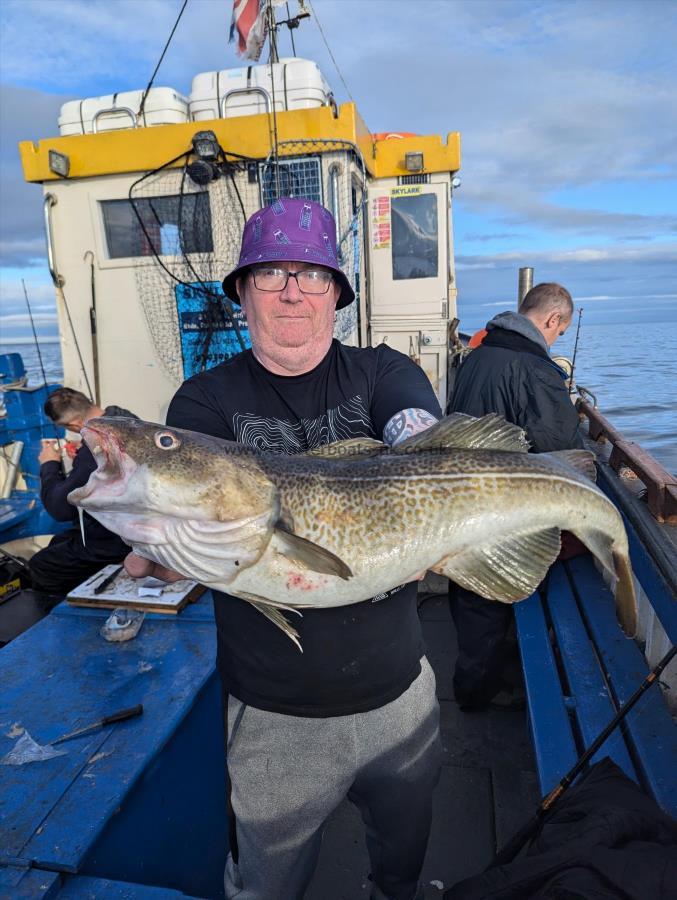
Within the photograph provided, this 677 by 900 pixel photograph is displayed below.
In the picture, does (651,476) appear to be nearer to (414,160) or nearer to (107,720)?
(107,720)

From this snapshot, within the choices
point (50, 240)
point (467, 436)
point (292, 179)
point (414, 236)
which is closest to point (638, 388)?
point (414, 236)

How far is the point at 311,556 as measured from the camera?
68.7 inches

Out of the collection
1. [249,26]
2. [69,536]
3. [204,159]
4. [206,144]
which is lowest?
[69,536]

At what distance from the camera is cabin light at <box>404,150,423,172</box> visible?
7.64 metres

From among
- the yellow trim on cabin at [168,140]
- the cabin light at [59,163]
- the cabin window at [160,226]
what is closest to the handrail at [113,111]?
the yellow trim on cabin at [168,140]

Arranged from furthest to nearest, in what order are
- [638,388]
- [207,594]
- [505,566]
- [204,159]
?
[638,388] → [204,159] → [207,594] → [505,566]

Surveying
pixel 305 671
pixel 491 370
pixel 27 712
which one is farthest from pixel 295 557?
pixel 491 370

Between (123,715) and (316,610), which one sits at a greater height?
(316,610)

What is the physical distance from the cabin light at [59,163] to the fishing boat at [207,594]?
0.03 metres

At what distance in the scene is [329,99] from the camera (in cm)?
654

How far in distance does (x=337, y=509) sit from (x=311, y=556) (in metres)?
0.19

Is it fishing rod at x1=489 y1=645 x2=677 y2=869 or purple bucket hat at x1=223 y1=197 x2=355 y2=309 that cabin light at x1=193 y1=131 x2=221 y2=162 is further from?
fishing rod at x1=489 y1=645 x2=677 y2=869

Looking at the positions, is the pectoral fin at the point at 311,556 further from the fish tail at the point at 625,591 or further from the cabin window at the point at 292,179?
the cabin window at the point at 292,179

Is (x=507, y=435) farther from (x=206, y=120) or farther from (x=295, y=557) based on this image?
(x=206, y=120)
